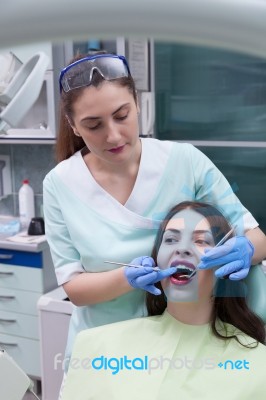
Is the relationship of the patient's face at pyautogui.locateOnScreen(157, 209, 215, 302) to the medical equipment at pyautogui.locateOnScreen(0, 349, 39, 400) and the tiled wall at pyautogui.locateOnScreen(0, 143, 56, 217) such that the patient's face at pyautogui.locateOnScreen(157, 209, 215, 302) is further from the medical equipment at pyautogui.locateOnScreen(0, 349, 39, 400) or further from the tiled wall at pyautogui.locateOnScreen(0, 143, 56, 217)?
the tiled wall at pyautogui.locateOnScreen(0, 143, 56, 217)

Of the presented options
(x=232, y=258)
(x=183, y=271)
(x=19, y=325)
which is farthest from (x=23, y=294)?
(x=232, y=258)

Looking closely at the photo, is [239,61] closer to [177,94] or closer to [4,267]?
[177,94]

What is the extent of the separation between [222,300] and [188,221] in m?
0.21

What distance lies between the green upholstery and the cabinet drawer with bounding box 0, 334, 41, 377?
1312 millimetres

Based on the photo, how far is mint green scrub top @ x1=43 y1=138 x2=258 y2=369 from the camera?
1027mm

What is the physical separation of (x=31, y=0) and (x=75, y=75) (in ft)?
2.63

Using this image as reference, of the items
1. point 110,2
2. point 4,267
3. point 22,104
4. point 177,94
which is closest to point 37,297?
point 4,267

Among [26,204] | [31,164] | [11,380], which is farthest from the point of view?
[31,164]

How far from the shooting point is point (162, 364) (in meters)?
1.08

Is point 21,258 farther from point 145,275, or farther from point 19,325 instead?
point 145,275

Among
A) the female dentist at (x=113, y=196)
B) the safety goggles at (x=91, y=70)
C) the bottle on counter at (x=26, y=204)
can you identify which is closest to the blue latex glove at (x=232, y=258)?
the female dentist at (x=113, y=196)

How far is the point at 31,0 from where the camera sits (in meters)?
0.15

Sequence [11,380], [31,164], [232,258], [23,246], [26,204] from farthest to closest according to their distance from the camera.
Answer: [31,164], [26,204], [23,246], [232,258], [11,380]

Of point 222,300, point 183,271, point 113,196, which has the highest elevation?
point 113,196
